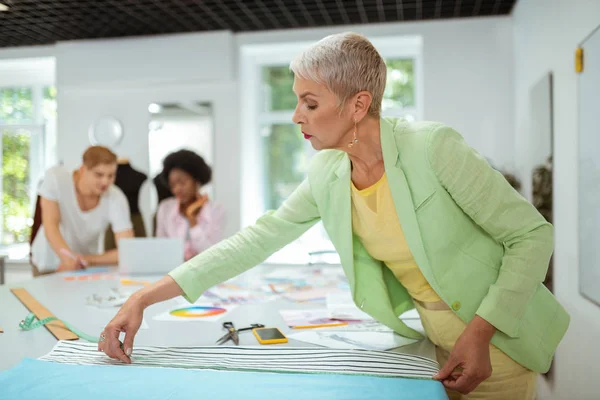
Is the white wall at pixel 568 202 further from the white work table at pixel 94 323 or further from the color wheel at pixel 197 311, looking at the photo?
the color wheel at pixel 197 311

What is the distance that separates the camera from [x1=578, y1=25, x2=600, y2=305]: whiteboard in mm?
2359

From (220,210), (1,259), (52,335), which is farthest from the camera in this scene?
(220,210)

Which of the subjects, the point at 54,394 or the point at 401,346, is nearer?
the point at 54,394

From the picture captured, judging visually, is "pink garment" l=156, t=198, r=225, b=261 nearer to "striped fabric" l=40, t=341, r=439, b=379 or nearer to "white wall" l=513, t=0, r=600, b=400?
"white wall" l=513, t=0, r=600, b=400

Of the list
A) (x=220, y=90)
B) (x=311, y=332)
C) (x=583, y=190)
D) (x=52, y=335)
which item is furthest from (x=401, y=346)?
(x=220, y=90)

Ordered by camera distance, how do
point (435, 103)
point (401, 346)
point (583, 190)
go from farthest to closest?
point (435, 103) → point (583, 190) → point (401, 346)

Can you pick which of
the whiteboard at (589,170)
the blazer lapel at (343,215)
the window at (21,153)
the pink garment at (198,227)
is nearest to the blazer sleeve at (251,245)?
the blazer lapel at (343,215)

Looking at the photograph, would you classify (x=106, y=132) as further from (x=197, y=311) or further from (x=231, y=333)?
(x=231, y=333)

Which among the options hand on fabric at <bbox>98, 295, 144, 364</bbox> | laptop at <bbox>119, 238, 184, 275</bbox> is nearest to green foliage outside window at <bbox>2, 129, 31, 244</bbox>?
laptop at <bbox>119, 238, 184, 275</bbox>

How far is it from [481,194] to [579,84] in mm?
1904

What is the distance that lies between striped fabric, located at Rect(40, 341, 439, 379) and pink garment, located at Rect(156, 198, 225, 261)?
2948mm

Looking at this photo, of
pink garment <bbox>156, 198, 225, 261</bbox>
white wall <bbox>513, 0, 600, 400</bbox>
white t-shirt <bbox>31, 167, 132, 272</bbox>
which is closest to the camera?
white wall <bbox>513, 0, 600, 400</bbox>

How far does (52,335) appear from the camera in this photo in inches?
55.8

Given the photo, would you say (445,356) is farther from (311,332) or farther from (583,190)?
(583,190)
